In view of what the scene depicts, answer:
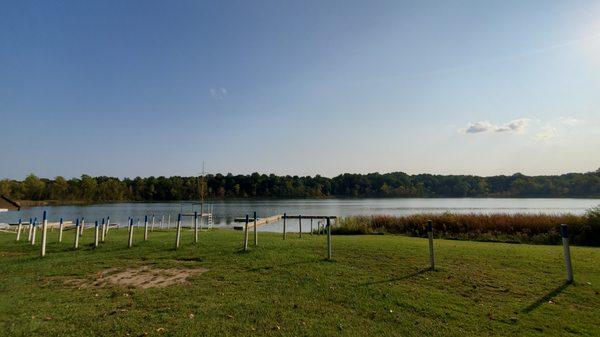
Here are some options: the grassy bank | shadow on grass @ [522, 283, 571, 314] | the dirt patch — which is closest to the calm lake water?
the grassy bank

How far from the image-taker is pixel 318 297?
6.29 metres

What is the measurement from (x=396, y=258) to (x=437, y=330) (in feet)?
15.3

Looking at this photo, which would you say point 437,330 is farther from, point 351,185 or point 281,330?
point 351,185

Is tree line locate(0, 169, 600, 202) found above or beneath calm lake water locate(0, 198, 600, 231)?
above

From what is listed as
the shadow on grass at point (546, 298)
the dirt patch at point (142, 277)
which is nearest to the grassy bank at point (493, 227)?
the shadow on grass at point (546, 298)

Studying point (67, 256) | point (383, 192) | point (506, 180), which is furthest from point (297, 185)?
point (67, 256)

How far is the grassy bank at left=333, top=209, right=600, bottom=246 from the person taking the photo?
16.2 m

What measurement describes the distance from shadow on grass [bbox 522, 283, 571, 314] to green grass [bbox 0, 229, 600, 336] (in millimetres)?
17

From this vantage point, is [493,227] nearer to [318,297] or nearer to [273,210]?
[318,297]

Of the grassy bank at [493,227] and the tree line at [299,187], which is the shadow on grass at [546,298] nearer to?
the grassy bank at [493,227]

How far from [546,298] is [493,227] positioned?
15.6 metres

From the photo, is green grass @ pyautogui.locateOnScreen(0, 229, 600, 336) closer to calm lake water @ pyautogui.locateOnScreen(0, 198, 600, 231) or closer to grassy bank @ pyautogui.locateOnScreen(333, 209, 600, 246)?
grassy bank @ pyautogui.locateOnScreen(333, 209, 600, 246)

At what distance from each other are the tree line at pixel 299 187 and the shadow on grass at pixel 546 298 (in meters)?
99.4

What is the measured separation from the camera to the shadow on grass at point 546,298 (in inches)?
224
